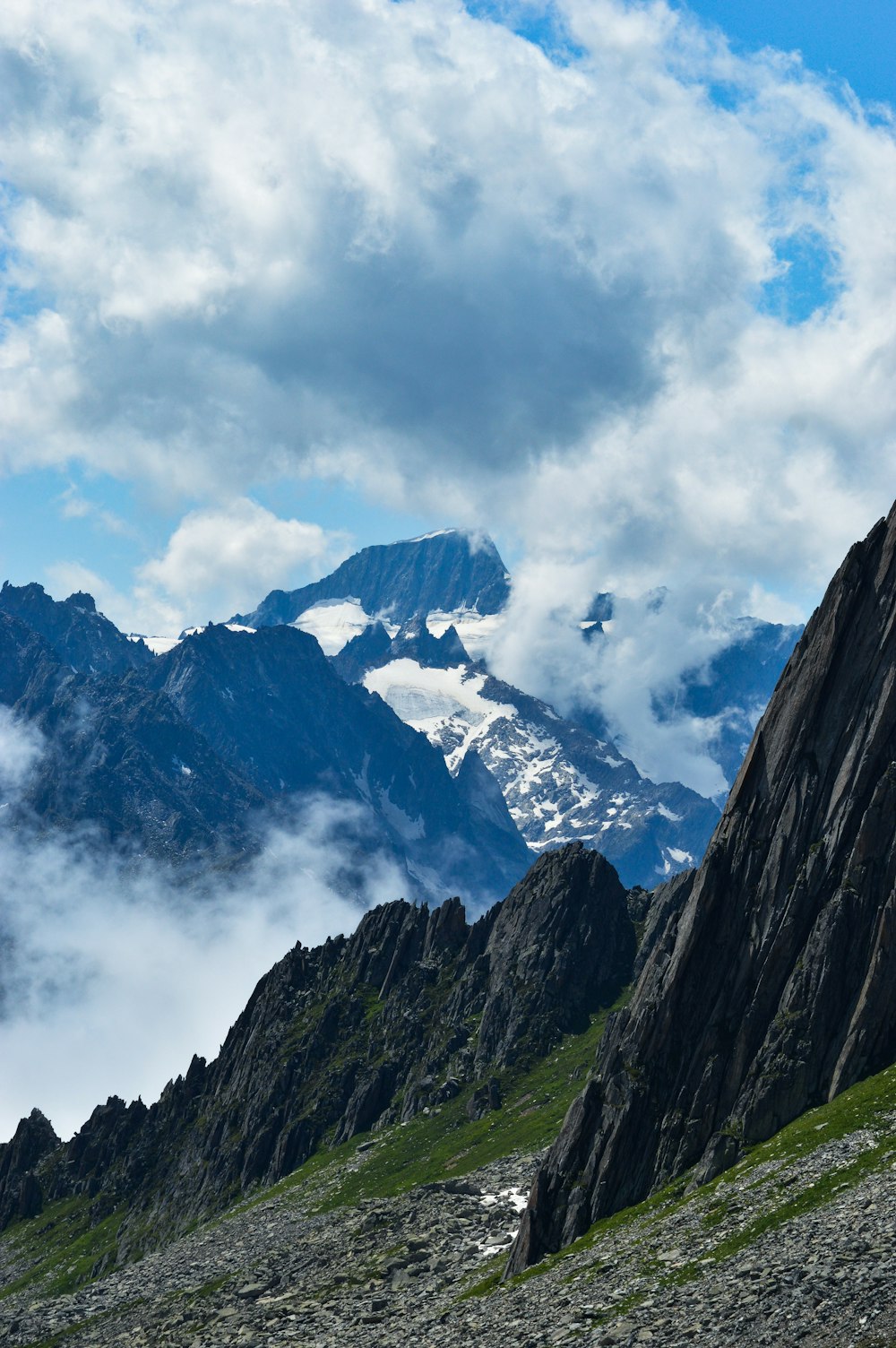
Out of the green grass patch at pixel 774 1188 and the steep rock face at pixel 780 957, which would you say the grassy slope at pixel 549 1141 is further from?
the steep rock face at pixel 780 957

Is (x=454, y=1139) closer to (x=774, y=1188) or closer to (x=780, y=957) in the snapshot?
(x=780, y=957)

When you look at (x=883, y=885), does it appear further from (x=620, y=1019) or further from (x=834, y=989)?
A: (x=620, y=1019)

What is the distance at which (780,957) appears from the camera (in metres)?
94.3

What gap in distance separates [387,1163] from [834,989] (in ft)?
330

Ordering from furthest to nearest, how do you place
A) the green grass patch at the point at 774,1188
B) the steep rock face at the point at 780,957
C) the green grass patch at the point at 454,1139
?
the green grass patch at the point at 454,1139 < the steep rock face at the point at 780,957 < the green grass patch at the point at 774,1188

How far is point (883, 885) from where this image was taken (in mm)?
92500

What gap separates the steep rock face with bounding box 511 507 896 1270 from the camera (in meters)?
88.9

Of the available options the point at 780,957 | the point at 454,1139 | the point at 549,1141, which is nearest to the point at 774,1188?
the point at 780,957

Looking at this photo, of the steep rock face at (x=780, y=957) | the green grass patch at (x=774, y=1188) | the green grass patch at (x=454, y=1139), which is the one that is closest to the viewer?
the green grass patch at (x=774, y=1188)

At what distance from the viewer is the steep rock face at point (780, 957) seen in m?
88.9

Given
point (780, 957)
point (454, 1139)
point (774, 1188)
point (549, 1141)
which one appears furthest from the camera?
point (454, 1139)

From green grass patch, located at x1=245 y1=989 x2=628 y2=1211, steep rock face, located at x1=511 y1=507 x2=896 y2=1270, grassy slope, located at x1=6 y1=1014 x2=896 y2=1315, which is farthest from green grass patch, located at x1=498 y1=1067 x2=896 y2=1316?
green grass patch, located at x1=245 y1=989 x2=628 y2=1211

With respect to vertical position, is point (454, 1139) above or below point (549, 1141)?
above

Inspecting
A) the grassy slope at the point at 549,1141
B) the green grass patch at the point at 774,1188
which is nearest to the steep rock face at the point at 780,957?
the green grass patch at the point at 774,1188
